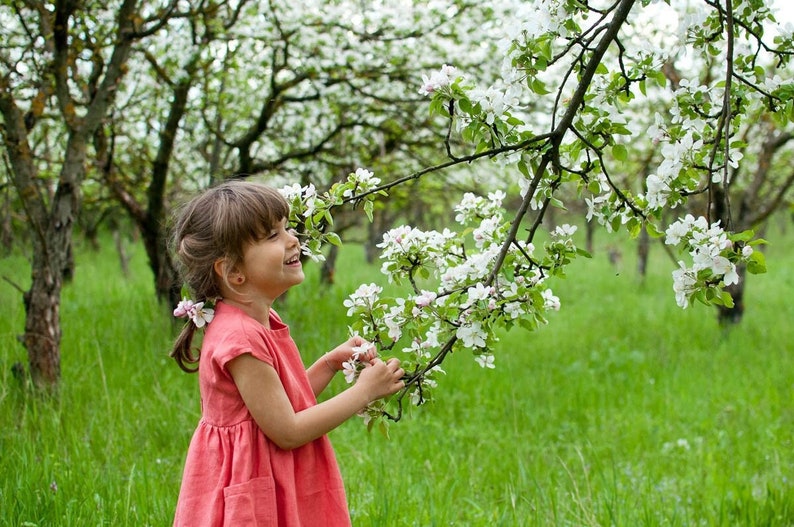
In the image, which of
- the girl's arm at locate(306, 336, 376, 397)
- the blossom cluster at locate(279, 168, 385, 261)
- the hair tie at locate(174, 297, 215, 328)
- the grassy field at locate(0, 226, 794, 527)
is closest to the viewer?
the hair tie at locate(174, 297, 215, 328)

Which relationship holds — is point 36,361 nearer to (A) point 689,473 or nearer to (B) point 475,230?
(B) point 475,230

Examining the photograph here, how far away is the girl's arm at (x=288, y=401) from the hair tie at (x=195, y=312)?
163 millimetres

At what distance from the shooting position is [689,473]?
4.10m

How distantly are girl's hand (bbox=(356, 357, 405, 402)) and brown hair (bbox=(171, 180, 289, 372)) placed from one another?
46 cm

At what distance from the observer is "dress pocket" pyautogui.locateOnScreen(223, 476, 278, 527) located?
1801 mm

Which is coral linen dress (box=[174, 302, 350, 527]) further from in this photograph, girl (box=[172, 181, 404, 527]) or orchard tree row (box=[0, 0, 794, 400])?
orchard tree row (box=[0, 0, 794, 400])

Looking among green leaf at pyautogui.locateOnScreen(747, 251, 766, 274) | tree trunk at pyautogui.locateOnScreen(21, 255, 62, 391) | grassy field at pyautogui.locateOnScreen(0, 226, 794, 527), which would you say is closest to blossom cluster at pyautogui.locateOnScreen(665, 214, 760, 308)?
green leaf at pyautogui.locateOnScreen(747, 251, 766, 274)

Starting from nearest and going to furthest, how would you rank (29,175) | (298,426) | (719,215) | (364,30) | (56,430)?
(298,426)
(56,430)
(29,175)
(364,30)
(719,215)

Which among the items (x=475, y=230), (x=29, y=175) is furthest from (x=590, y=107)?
(x=29, y=175)

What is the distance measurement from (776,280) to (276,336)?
14.0 m

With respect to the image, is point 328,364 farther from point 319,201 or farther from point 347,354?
point 319,201

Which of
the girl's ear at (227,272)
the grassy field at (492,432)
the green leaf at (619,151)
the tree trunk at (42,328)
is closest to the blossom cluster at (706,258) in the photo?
the green leaf at (619,151)

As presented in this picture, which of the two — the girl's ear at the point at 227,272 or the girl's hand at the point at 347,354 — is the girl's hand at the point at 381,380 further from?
the girl's ear at the point at 227,272

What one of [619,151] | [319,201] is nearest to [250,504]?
[319,201]
